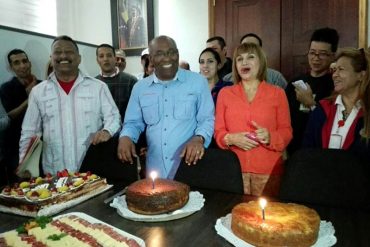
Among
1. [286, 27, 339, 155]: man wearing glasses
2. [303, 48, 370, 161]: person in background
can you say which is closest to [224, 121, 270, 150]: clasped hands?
[303, 48, 370, 161]: person in background

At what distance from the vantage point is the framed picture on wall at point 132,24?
14.6 feet

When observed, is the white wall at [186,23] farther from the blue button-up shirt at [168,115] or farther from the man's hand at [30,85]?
the blue button-up shirt at [168,115]

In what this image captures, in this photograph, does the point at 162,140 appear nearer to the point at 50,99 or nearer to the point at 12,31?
the point at 50,99

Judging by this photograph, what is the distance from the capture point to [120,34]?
468cm

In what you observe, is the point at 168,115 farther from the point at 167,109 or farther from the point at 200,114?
the point at 200,114

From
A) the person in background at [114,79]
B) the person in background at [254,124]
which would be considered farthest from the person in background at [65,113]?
the person in background at [114,79]

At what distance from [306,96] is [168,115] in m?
1.00

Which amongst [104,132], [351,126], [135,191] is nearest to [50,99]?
[104,132]

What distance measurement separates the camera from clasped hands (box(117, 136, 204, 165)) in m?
1.65

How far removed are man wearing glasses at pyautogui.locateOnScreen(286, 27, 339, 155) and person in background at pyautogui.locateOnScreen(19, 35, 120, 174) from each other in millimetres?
1293

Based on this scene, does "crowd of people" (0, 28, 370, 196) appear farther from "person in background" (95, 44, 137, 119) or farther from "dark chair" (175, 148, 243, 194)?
"person in background" (95, 44, 137, 119)

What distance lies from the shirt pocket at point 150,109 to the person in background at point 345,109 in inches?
36.8

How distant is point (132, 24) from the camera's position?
4.55m

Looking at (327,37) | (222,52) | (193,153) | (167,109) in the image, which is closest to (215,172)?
(193,153)
